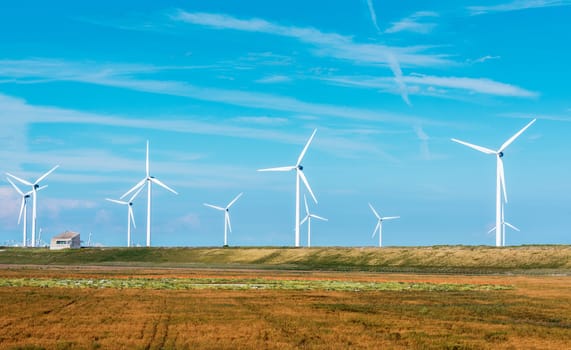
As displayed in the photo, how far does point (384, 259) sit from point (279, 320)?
118010mm

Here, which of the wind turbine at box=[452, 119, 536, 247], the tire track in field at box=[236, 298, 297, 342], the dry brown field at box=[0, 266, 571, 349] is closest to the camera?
the dry brown field at box=[0, 266, 571, 349]

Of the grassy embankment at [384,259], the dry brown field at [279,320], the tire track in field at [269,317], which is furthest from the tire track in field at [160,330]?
the grassy embankment at [384,259]

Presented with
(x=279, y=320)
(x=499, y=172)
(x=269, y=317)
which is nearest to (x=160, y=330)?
(x=279, y=320)

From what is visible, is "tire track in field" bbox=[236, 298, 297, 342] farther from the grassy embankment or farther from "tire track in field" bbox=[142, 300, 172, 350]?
the grassy embankment

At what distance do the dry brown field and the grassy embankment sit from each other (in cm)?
6786

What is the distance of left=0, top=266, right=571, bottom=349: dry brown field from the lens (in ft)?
123

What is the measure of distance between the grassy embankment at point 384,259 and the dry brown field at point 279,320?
2672 inches

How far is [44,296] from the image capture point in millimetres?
64750

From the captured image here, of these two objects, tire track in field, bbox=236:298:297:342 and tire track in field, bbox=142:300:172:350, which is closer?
tire track in field, bbox=142:300:172:350

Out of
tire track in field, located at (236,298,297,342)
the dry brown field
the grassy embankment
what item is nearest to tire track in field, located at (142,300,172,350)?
the dry brown field

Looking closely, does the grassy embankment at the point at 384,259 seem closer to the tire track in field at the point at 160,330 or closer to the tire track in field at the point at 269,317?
the tire track in field at the point at 269,317

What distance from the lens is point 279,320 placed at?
4691 cm

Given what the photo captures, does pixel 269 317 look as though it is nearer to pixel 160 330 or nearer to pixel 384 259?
pixel 160 330

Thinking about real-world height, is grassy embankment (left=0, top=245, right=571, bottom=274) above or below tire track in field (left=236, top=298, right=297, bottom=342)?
above
